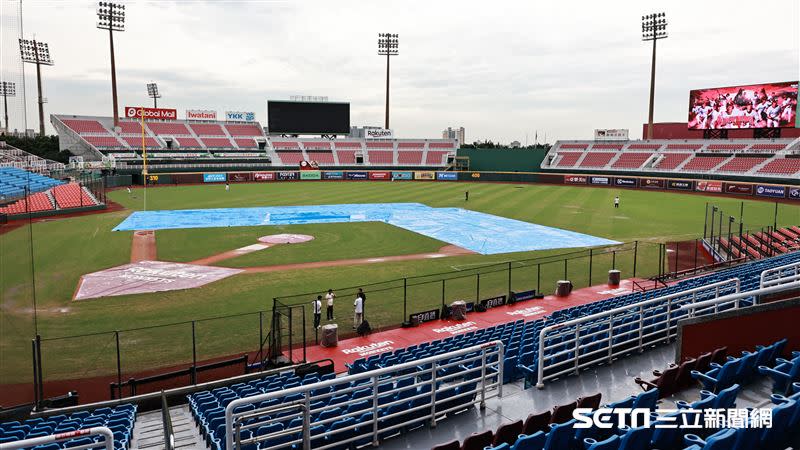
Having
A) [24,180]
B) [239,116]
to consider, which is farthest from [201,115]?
[24,180]

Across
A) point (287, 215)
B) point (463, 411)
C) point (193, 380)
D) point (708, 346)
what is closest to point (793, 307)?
point (708, 346)

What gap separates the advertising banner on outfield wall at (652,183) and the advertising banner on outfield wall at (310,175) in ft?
169

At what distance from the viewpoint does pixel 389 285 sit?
25.0 m

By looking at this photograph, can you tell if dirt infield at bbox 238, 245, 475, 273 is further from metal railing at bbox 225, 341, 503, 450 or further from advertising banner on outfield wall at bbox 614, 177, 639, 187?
advertising banner on outfield wall at bbox 614, 177, 639, 187

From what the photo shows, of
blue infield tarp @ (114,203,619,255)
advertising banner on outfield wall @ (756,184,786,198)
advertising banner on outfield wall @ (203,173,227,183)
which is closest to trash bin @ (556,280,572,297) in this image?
blue infield tarp @ (114,203,619,255)

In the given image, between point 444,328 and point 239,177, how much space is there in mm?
73109

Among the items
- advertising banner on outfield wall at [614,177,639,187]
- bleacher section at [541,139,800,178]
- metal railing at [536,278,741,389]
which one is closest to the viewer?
metal railing at [536,278,741,389]

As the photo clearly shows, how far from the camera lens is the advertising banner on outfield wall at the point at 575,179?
83938mm

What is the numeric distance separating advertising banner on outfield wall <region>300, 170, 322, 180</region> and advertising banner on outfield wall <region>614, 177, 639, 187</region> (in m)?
48.2

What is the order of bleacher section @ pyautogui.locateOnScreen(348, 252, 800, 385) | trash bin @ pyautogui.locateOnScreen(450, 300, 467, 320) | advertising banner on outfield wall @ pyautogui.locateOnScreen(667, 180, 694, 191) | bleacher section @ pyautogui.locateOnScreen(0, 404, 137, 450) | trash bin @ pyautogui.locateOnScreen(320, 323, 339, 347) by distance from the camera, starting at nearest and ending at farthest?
bleacher section @ pyautogui.locateOnScreen(0, 404, 137, 450) → bleacher section @ pyautogui.locateOnScreen(348, 252, 800, 385) → trash bin @ pyautogui.locateOnScreen(320, 323, 339, 347) → trash bin @ pyautogui.locateOnScreen(450, 300, 467, 320) → advertising banner on outfield wall @ pyautogui.locateOnScreen(667, 180, 694, 191)

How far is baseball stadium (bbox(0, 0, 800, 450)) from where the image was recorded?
8.31m

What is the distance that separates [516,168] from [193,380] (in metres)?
92.2

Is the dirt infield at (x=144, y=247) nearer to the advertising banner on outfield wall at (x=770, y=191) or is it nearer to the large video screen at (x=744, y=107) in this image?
the advertising banner on outfield wall at (x=770, y=191)

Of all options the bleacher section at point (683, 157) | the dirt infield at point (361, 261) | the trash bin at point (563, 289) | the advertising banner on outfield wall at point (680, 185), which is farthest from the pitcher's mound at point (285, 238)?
the bleacher section at point (683, 157)
